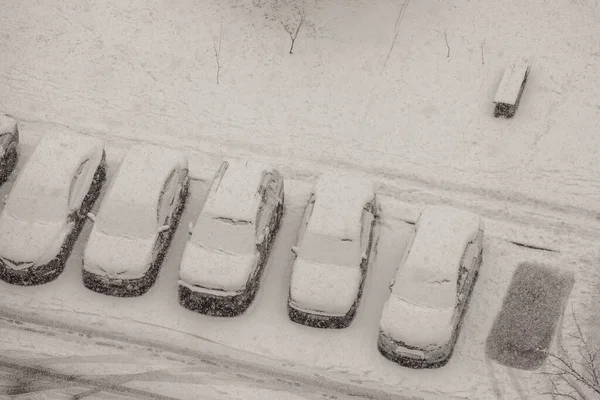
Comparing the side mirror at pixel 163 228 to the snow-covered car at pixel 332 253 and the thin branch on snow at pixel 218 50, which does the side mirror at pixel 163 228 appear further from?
the thin branch on snow at pixel 218 50

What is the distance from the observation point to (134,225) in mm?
14625

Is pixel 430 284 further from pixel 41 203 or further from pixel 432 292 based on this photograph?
pixel 41 203

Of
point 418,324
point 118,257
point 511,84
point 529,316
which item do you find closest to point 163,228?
point 118,257

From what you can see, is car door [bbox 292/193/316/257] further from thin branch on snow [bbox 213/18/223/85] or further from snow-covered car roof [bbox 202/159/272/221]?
thin branch on snow [bbox 213/18/223/85]

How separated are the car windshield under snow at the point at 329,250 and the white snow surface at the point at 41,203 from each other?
15.4 feet

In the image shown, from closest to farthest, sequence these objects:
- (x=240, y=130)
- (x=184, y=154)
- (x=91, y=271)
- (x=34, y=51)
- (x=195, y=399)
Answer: (x=195, y=399), (x=91, y=271), (x=184, y=154), (x=240, y=130), (x=34, y=51)

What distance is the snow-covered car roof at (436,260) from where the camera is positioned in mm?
13820

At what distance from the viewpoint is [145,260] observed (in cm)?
1434

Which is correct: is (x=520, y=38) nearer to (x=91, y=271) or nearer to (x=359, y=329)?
(x=359, y=329)

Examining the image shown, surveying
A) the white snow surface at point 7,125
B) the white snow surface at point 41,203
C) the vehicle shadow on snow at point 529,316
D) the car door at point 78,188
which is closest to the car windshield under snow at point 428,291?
the vehicle shadow on snow at point 529,316

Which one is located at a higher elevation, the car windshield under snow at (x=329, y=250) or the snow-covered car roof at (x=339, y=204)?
the snow-covered car roof at (x=339, y=204)

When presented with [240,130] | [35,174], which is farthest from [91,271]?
[240,130]

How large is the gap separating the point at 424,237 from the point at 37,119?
9.47 metres

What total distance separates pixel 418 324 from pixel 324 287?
6.00 feet
